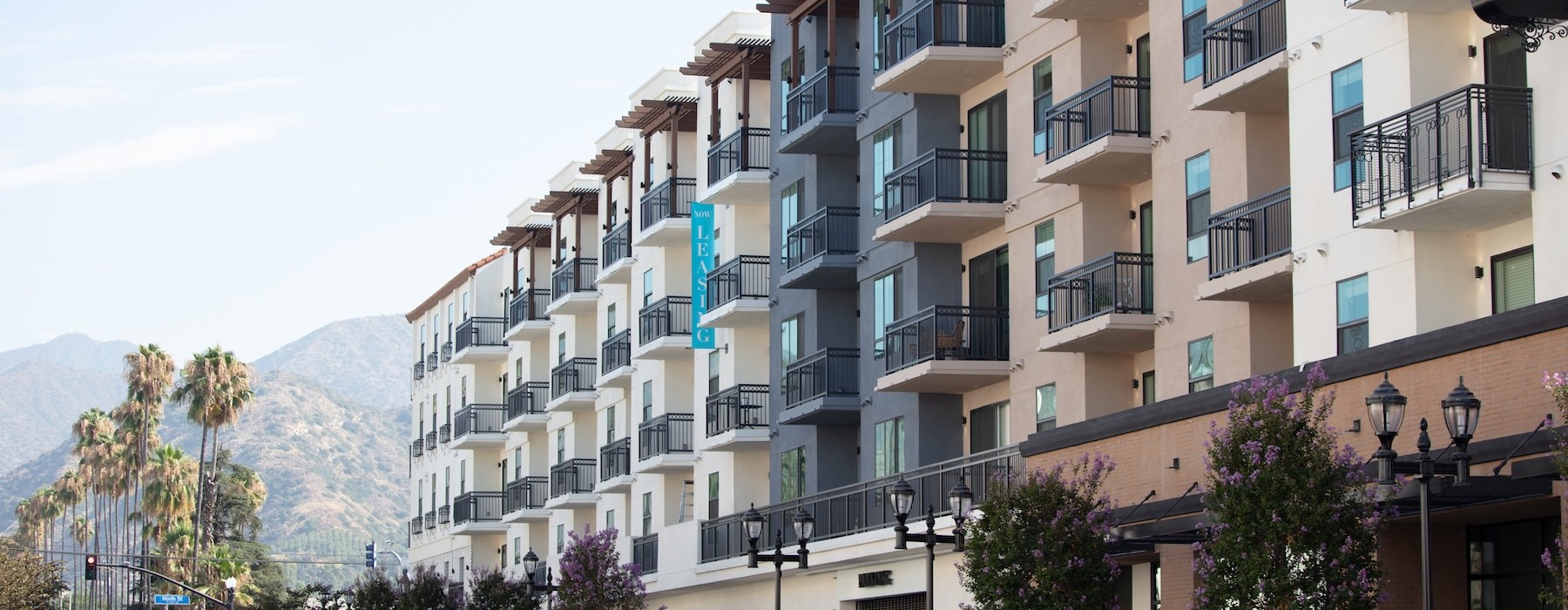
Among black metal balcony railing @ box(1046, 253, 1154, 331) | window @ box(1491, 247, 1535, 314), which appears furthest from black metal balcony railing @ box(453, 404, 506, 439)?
window @ box(1491, 247, 1535, 314)

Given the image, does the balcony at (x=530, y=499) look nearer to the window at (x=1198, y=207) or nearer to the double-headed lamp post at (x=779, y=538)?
the double-headed lamp post at (x=779, y=538)

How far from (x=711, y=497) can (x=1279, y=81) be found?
1068 inches

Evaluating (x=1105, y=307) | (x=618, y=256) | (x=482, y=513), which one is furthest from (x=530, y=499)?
(x=1105, y=307)

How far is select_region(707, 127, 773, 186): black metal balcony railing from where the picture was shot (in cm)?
5194

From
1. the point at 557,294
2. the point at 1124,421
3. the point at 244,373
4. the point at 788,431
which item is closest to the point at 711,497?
the point at 788,431

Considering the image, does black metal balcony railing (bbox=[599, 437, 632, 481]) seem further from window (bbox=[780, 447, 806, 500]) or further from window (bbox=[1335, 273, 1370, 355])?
window (bbox=[1335, 273, 1370, 355])

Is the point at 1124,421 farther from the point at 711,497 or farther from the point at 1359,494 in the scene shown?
the point at 711,497

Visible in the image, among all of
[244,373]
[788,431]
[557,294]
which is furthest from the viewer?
[244,373]

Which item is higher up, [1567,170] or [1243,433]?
[1567,170]

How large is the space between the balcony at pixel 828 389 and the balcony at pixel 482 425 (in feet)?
106

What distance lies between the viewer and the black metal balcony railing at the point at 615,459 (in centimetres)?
6159

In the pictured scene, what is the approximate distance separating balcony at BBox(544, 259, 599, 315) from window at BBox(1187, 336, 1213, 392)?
111 ft

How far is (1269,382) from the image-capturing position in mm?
24016

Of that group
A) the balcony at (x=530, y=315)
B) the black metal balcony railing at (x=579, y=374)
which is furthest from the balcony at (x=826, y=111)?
the balcony at (x=530, y=315)
